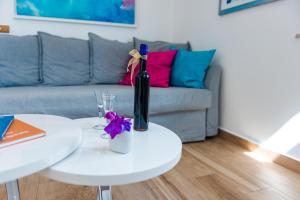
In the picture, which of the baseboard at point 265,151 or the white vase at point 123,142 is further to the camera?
the baseboard at point 265,151

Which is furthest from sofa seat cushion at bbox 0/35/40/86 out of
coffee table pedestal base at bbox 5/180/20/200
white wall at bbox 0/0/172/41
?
coffee table pedestal base at bbox 5/180/20/200

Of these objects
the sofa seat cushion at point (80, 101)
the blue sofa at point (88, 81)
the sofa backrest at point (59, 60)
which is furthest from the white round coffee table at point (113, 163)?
the sofa backrest at point (59, 60)

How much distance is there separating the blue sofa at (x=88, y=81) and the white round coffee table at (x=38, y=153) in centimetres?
88

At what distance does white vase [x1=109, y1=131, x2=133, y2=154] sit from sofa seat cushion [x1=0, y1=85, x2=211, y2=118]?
1000 mm

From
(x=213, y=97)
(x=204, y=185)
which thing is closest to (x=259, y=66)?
(x=213, y=97)

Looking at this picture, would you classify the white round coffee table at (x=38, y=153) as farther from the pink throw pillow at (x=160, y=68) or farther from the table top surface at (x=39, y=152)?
the pink throw pillow at (x=160, y=68)

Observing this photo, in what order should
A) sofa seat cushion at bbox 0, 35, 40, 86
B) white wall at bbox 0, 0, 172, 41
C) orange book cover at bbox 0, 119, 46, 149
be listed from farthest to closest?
white wall at bbox 0, 0, 172, 41 < sofa seat cushion at bbox 0, 35, 40, 86 < orange book cover at bbox 0, 119, 46, 149

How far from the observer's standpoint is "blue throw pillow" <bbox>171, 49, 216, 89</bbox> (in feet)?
6.89

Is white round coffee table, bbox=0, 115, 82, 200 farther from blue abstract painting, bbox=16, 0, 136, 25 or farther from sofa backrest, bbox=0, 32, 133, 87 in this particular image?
blue abstract painting, bbox=16, 0, 136, 25

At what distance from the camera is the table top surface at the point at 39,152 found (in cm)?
56

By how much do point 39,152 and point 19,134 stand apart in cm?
17

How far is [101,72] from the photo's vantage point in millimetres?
2240

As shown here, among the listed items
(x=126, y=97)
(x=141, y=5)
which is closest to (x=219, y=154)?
(x=126, y=97)

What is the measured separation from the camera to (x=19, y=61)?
1979 millimetres
